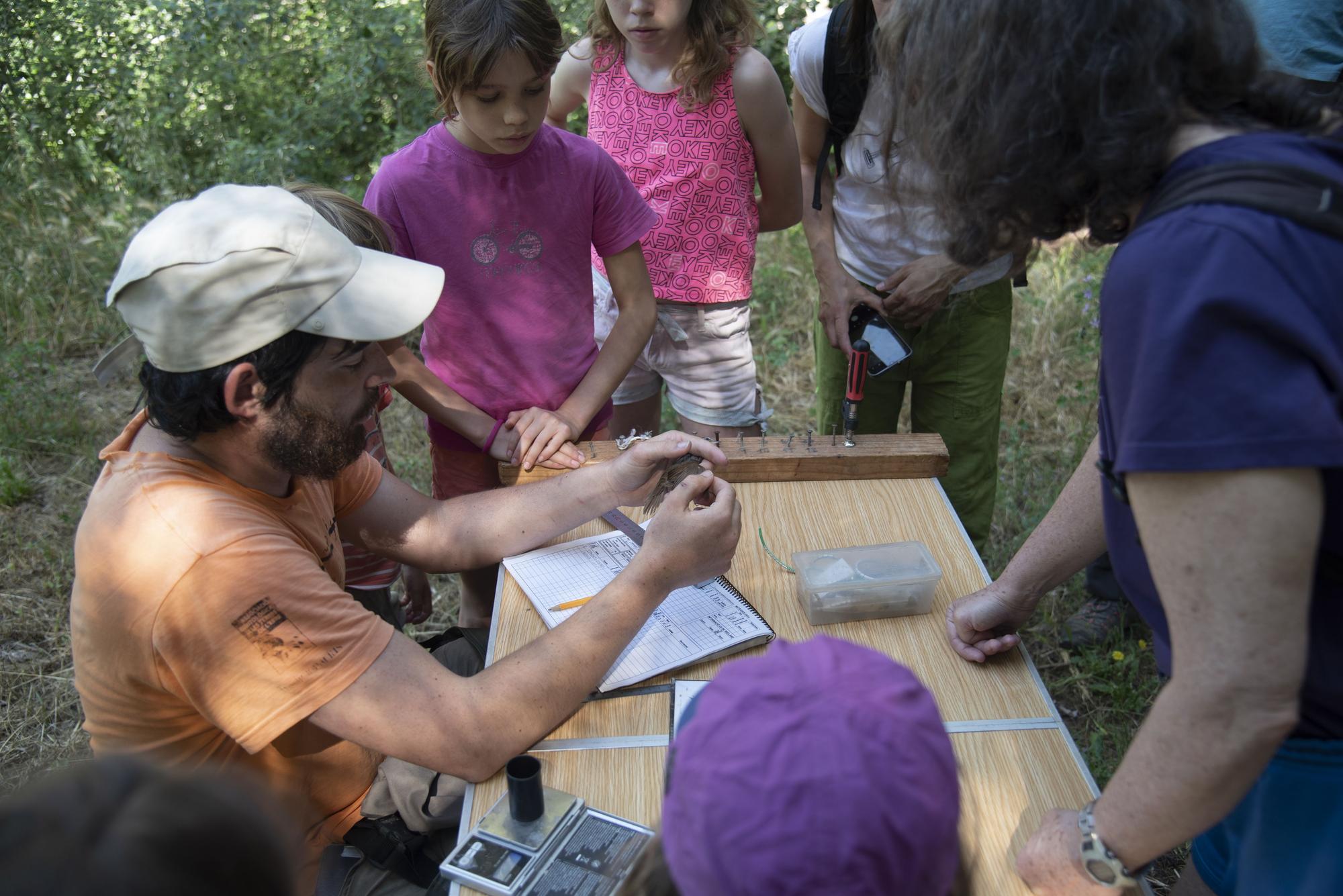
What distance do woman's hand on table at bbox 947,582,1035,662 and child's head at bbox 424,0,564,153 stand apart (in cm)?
153

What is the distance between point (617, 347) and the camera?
2.73 metres

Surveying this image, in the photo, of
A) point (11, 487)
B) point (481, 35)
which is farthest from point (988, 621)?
point (11, 487)

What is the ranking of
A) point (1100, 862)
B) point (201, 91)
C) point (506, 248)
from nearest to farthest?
point (1100, 862)
point (506, 248)
point (201, 91)

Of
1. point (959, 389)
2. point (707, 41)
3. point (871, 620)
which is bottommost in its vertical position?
point (959, 389)

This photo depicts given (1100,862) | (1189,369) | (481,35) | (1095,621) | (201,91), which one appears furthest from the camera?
(201,91)

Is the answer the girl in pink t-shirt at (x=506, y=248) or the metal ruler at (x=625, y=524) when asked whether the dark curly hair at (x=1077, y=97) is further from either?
the girl in pink t-shirt at (x=506, y=248)

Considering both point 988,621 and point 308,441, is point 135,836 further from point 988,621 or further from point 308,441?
point 988,621

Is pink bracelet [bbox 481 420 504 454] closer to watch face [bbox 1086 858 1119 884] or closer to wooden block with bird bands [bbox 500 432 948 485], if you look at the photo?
wooden block with bird bands [bbox 500 432 948 485]

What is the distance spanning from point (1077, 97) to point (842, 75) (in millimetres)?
1769

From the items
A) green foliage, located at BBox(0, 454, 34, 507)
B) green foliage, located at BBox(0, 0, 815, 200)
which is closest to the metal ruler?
green foliage, located at BBox(0, 454, 34, 507)

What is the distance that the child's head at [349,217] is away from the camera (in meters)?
1.88

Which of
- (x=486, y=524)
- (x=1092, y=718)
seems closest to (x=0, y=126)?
(x=486, y=524)

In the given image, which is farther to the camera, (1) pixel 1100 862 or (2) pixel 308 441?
(2) pixel 308 441

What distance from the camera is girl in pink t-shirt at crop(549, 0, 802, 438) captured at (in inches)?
109
